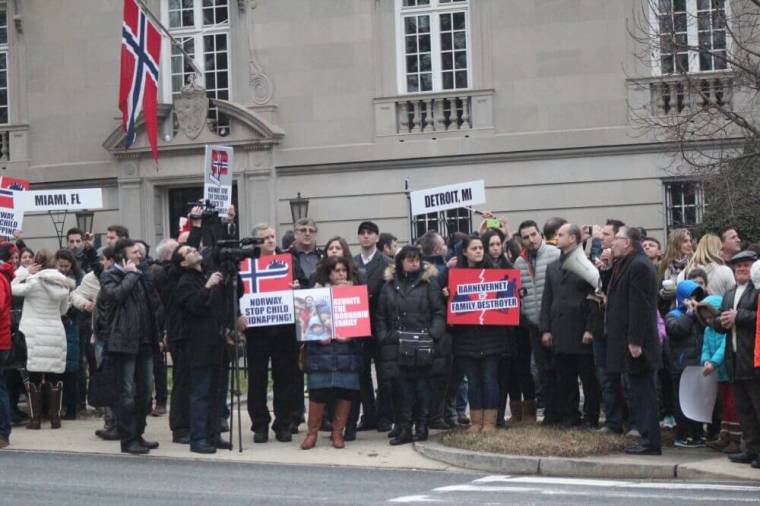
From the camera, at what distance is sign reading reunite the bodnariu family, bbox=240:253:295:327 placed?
1451 centimetres

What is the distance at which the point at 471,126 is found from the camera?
25.6 metres

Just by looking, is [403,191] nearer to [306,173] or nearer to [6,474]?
[306,173]

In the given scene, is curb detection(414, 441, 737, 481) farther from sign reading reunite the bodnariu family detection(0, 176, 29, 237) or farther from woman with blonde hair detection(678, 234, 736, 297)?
sign reading reunite the bodnariu family detection(0, 176, 29, 237)

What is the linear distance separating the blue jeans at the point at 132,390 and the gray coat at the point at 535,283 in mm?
3853

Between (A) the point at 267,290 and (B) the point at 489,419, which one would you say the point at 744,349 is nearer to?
(B) the point at 489,419

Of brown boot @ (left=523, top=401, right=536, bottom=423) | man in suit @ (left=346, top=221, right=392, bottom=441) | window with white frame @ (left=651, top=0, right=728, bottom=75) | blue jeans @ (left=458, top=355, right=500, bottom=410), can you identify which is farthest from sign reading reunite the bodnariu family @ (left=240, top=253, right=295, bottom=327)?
window with white frame @ (left=651, top=0, right=728, bottom=75)

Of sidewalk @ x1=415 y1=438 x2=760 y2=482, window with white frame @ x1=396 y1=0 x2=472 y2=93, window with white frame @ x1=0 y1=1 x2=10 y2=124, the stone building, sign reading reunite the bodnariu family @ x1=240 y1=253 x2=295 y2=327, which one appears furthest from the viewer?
window with white frame @ x1=0 y1=1 x2=10 y2=124

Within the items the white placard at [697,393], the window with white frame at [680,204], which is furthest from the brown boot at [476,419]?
the window with white frame at [680,204]

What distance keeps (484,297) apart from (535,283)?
0.83 meters

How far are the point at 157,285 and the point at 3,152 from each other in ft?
49.6

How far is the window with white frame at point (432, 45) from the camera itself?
26.0m

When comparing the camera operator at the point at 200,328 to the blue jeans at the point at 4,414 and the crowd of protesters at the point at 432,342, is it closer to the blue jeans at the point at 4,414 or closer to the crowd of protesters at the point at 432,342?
the crowd of protesters at the point at 432,342

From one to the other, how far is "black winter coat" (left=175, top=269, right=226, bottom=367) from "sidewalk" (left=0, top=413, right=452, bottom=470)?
98 centimetres

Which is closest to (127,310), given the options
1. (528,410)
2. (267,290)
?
(267,290)
